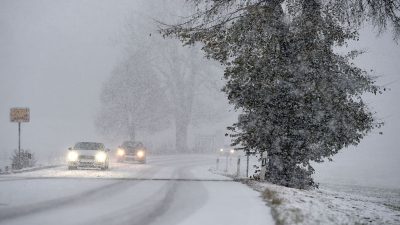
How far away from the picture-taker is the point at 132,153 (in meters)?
36.1

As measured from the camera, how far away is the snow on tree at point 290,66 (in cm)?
1584

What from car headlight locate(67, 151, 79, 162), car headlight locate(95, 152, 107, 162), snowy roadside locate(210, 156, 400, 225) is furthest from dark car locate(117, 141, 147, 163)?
snowy roadside locate(210, 156, 400, 225)

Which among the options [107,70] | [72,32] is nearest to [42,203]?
[107,70]

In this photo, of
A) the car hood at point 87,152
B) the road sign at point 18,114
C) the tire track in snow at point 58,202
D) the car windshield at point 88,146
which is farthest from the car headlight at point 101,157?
the tire track in snow at point 58,202

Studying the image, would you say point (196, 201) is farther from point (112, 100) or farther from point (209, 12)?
point (112, 100)

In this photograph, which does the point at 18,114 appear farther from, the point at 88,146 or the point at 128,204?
the point at 128,204

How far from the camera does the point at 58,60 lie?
15100 centimetres

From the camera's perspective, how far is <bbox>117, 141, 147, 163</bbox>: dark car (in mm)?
35875

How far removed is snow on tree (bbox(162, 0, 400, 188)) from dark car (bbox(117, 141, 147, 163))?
19683 mm

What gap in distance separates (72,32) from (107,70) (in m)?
Answer: 38.5

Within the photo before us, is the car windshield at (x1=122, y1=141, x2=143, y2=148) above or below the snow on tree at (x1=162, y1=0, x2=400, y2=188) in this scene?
below

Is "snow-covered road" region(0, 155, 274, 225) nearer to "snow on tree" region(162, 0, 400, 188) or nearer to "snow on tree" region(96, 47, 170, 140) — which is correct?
"snow on tree" region(162, 0, 400, 188)

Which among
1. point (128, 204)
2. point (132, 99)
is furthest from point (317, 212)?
point (132, 99)

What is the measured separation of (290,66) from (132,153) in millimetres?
21750
